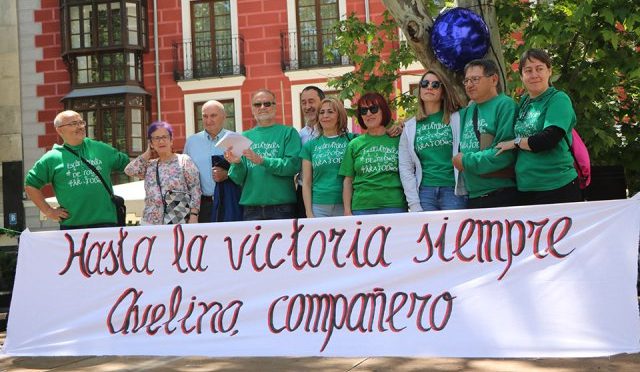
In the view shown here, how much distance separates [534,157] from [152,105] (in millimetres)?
19745

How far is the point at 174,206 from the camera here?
6641 mm

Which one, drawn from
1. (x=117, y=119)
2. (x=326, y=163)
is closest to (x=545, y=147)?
(x=326, y=163)

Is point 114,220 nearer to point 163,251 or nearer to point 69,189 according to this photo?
point 69,189

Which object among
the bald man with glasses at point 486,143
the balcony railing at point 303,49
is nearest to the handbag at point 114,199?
the bald man with glasses at point 486,143

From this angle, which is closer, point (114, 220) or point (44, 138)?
point (114, 220)

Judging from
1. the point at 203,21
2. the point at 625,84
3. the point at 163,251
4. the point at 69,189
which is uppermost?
the point at 203,21

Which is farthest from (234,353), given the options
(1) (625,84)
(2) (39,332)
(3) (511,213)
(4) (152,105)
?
(4) (152,105)

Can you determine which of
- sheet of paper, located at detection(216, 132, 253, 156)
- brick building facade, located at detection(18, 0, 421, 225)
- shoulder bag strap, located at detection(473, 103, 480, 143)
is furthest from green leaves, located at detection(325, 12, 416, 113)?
brick building facade, located at detection(18, 0, 421, 225)

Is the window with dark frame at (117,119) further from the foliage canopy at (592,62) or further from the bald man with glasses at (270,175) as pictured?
the bald man with glasses at (270,175)

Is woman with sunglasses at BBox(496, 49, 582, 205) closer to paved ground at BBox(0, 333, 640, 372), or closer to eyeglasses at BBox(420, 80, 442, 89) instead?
eyeglasses at BBox(420, 80, 442, 89)

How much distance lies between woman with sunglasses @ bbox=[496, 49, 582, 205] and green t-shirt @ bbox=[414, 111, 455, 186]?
0.55 meters

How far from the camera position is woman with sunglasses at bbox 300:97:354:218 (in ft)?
20.6

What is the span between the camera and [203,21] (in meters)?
23.8

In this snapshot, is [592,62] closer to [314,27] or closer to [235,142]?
[235,142]
